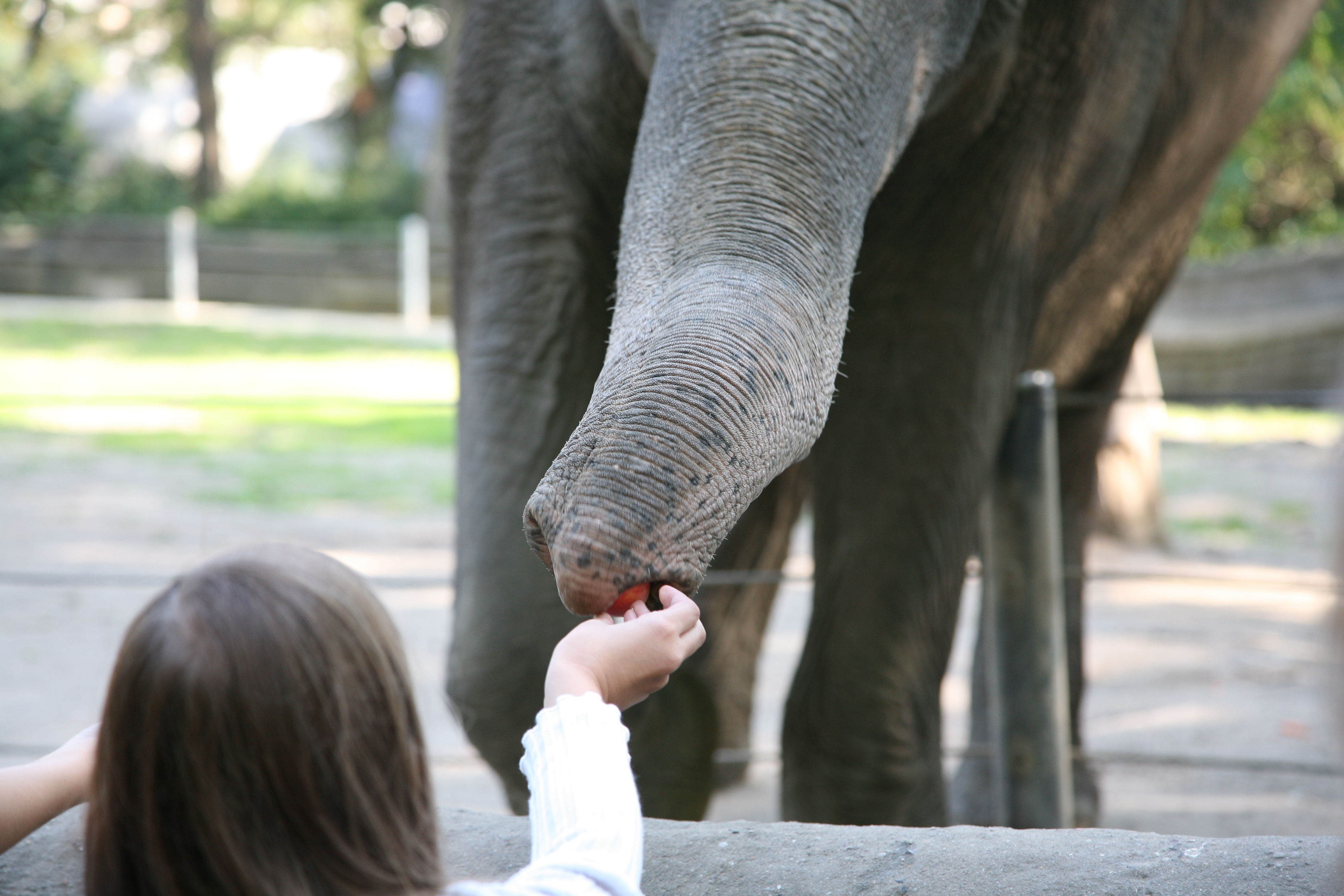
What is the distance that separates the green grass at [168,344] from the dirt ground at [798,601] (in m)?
3.21

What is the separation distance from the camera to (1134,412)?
8.02 metres

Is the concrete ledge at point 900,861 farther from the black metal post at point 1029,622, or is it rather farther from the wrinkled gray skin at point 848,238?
the black metal post at point 1029,622

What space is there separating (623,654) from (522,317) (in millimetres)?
1650

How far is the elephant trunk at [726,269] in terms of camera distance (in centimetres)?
154

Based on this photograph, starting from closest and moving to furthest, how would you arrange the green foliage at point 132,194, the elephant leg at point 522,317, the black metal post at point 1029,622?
1. the elephant leg at point 522,317
2. the black metal post at point 1029,622
3. the green foliage at point 132,194

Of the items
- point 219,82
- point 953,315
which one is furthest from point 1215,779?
point 219,82

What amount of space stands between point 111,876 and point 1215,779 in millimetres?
4056

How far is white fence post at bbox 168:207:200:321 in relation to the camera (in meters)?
18.8

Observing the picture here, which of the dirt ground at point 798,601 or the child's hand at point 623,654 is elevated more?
the child's hand at point 623,654

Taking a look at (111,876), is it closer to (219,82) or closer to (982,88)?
(982,88)

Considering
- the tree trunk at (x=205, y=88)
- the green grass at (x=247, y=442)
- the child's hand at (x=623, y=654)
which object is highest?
the tree trunk at (x=205, y=88)

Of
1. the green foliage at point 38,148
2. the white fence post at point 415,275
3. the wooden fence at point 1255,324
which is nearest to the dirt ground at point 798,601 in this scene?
the wooden fence at point 1255,324

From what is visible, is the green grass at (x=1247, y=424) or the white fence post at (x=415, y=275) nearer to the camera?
the green grass at (x=1247, y=424)

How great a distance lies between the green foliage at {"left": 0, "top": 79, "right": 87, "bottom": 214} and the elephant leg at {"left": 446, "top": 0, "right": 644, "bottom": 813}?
19.6m
